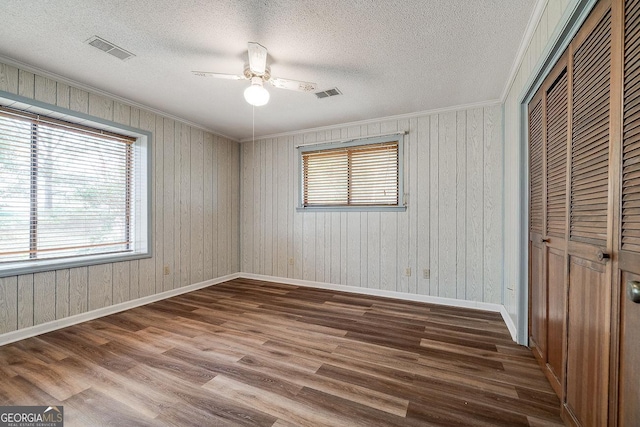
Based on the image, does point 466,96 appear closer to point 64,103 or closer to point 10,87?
point 64,103

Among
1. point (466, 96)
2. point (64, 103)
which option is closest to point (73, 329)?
point (64, 103)

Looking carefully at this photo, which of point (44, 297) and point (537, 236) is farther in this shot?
point (44, 297)

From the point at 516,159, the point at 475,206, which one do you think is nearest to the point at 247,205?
the point at 475,206

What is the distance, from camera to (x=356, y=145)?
3996 mm

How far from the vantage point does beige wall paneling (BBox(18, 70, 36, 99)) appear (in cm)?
245

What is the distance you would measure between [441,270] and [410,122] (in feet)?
6.61

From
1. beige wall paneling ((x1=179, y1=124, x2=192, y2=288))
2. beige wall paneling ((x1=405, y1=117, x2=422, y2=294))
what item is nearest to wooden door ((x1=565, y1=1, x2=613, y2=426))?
beige wall paneling ((x1=405, y1=117, x2=422, y2=294))

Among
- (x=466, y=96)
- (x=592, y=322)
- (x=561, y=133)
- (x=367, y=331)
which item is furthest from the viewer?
(x=466, y=96)

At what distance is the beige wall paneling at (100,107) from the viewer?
2964 millimetres

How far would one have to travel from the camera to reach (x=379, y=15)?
1845 millimetres

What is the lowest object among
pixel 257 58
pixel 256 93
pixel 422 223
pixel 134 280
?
pixel 134 280

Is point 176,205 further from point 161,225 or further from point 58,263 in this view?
point 58,263

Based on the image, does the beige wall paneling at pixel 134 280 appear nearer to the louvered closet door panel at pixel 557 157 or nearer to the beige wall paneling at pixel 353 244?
the beige wall paneling at pixel 353 244

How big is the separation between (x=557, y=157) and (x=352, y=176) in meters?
2.57
